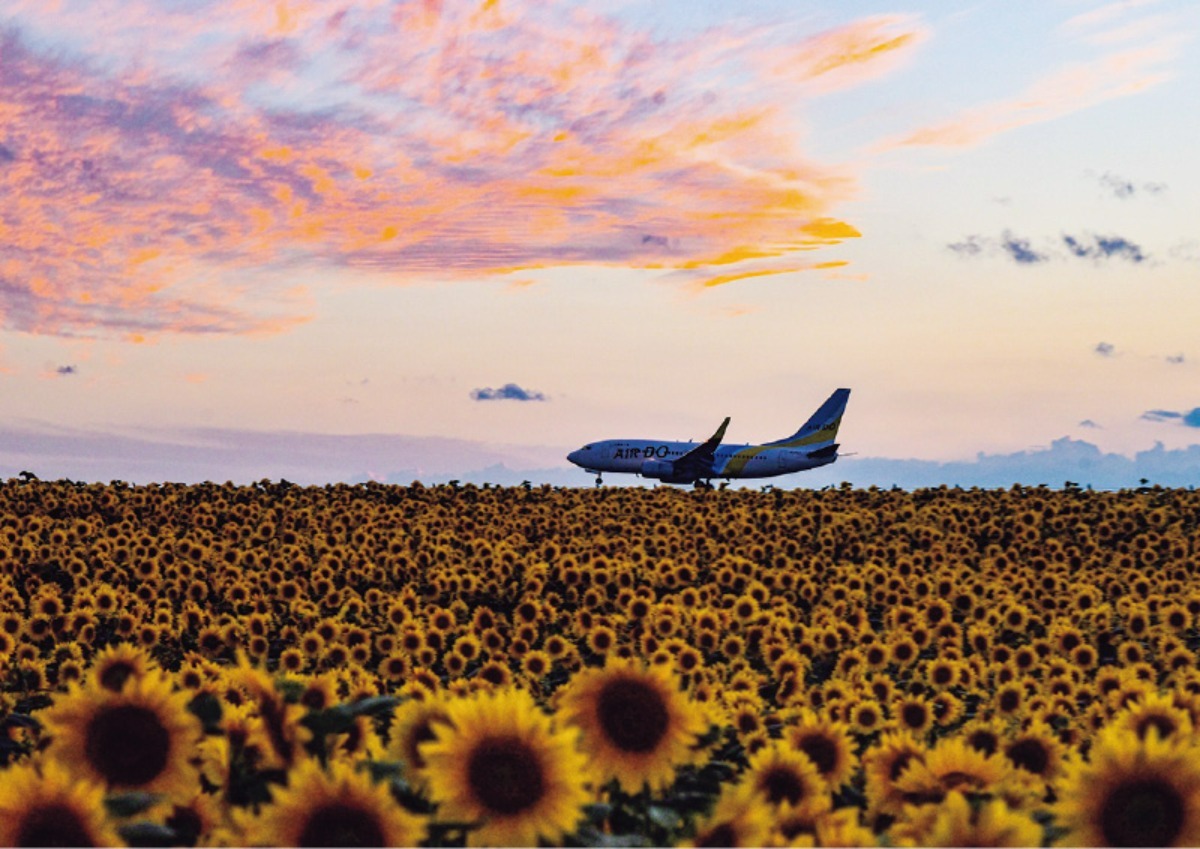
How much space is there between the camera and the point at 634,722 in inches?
228

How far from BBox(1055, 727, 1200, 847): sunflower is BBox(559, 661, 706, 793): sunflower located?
161cm

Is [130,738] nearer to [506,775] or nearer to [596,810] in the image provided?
[506,775]

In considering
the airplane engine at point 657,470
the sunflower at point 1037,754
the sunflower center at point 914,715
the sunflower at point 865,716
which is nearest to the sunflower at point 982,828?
the sunflower at point 1037,754

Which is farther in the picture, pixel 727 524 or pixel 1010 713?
pixel 727 524

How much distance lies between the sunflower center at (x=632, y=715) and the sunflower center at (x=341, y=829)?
5.56 ft

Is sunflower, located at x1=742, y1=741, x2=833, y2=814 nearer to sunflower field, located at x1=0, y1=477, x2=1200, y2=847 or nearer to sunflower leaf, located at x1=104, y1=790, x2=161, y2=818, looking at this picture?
sunflower field, located at x1=0, y1=477, x2=1200, y2=847

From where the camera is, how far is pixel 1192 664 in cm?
1341

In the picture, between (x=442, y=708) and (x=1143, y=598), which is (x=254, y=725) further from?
(x=1143, y=598)

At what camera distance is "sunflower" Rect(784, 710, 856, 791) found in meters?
6.88

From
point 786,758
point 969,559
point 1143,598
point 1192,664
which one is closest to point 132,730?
point 786,758

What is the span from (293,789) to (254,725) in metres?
1.14

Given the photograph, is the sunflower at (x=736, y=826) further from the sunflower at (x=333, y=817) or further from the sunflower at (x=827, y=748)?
the sunflower at (x=827, y=748)

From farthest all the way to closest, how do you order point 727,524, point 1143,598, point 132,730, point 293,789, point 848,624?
point 727,524 < point 1143,598 < point 848,624 < point 132,730 < point 293,789

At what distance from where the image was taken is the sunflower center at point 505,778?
4.71 meters
